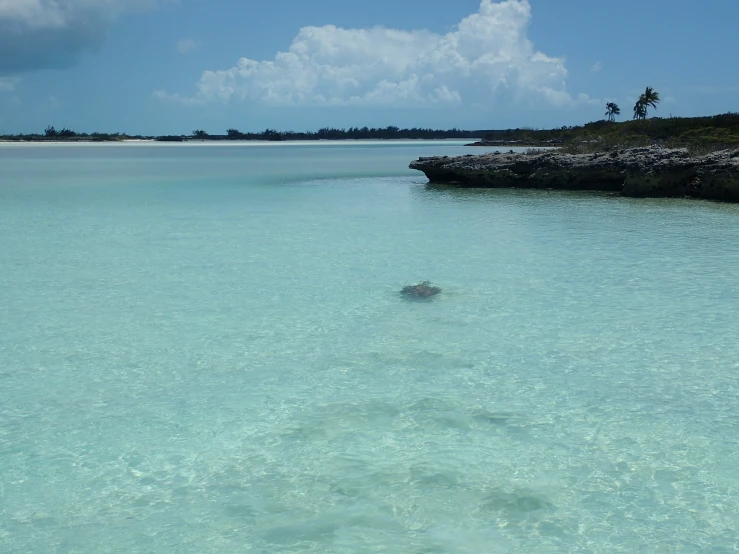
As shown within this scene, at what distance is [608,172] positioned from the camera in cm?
1928

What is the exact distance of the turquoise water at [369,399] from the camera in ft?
10.9

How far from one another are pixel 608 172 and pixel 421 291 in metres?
13.4

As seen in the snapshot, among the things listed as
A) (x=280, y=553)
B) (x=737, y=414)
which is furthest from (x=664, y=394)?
(x=280, y=553)

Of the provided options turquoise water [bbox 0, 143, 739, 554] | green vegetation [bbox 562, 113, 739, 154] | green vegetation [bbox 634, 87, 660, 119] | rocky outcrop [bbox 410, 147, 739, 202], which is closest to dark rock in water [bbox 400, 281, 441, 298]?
turquoise water [bbox 0, 143, 739, 554]

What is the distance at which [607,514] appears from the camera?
3363 mm

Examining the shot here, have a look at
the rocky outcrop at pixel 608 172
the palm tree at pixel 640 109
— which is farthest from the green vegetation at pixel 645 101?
the rocky outcrop at pixel 608 172

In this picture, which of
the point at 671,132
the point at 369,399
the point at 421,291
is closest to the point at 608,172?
the point at 421,291

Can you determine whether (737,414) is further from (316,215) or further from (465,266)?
(316,215)

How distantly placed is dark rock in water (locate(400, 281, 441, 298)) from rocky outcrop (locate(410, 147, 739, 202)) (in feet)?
38.2

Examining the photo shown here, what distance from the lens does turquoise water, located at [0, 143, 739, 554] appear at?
3.31 metres

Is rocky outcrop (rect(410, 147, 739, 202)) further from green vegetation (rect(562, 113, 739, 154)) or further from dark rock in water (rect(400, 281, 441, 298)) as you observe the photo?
dark rock in water (rect(400, 281, 441, 298))

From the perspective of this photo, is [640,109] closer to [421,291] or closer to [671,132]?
Result: [671,132]

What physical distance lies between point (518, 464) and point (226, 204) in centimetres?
1467

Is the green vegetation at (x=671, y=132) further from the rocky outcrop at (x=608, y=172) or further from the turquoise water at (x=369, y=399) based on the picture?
the turquoise water at (x=369, y=399)
